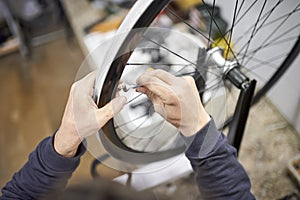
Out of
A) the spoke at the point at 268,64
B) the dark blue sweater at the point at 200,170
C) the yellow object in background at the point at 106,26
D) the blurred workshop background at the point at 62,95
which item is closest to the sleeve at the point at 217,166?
the dark blue sweater at the point at 200,170

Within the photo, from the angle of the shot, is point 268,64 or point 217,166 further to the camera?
point 268,64

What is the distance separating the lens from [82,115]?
50 cm

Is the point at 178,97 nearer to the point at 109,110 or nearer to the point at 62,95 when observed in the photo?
the point at 109,110

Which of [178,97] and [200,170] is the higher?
[178,97]

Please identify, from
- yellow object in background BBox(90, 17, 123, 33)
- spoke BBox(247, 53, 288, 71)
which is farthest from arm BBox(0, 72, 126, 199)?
yellow object in background BBox(90, 17, 123, 33)

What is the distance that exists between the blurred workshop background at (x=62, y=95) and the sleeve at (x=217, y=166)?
10 centimetres

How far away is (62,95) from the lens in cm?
134

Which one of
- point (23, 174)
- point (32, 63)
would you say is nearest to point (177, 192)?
point (23, 174)

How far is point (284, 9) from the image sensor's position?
69cm

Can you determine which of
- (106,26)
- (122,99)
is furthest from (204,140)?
(106,26)

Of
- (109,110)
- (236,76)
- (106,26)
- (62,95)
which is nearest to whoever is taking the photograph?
(109,110)

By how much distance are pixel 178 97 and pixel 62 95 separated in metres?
0.91

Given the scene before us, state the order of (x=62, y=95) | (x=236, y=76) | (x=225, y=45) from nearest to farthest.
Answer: (x=236, y=76) → (x=225, y=45) → (x=62, y=95)

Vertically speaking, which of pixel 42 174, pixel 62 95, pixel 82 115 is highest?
pixel 82 115
